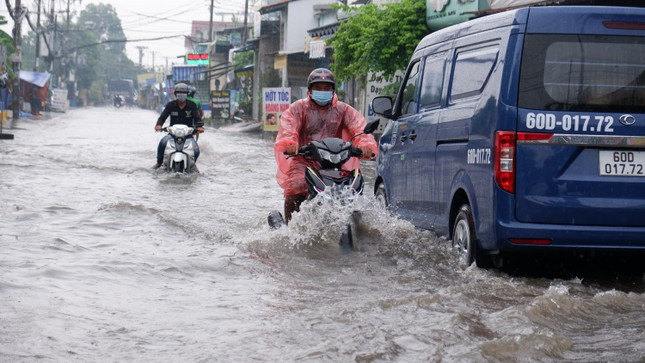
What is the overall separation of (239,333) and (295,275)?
211 cm

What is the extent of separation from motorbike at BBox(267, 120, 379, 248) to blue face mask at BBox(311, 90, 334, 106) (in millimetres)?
480

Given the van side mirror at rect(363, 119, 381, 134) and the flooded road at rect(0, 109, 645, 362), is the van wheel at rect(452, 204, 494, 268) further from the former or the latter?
the van side mirror at rect(363, 119, 381, 134)

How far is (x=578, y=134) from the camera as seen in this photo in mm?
6789

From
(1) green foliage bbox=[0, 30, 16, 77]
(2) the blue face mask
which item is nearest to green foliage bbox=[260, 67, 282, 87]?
(1) green foliage bbox=[0, 30, 16, 77]

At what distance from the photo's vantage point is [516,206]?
6844 millimetres

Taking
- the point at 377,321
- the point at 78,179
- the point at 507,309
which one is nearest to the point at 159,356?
the point at 377,321

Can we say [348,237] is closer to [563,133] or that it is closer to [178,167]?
[563,133]

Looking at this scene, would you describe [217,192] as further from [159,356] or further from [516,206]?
[159,356]

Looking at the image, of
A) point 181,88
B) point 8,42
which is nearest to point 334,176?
point 181,88

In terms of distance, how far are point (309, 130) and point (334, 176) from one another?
2.76 ft

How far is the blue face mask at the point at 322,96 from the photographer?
A: 350 inches

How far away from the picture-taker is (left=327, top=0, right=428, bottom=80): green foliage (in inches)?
947

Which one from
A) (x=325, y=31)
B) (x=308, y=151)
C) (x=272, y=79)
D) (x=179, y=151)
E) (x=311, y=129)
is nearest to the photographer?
(x=308, y=151)

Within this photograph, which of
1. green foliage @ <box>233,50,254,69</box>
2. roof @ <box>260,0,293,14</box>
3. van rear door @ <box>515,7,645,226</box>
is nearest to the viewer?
van rear door @ <box>515,7,645,226</box>
